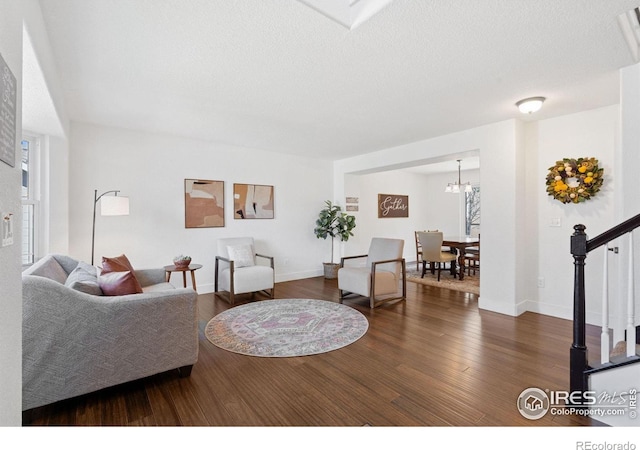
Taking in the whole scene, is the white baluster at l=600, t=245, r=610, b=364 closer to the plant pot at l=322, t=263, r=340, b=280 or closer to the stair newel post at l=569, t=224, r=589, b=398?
the stair newel post at l=569, t=224, r=589, b=398

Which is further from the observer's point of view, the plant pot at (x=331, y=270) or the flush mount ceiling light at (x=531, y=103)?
the plant pot at (x=331, y=270)

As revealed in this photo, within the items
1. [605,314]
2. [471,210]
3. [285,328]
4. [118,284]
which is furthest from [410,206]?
[118,284]

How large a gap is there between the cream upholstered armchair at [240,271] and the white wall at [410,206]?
2.27 m

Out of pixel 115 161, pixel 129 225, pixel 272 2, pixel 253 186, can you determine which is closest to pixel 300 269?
pixel 253 186

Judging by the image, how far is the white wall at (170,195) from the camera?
394cm

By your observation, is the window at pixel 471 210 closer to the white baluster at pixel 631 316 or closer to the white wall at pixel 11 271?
the white baluster at pixel 631 316

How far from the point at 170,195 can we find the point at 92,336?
2.99 metres

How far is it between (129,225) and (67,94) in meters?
1.78

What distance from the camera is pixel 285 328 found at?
3250 mm

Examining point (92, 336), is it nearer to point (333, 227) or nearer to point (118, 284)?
point (118, 284)

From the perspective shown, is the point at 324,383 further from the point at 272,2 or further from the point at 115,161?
the point at 115,161

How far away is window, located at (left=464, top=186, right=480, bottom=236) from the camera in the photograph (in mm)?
7672

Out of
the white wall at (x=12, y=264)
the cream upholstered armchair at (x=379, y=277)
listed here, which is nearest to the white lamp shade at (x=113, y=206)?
the white wall at (x=12, y=264)

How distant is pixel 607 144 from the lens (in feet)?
10.9
